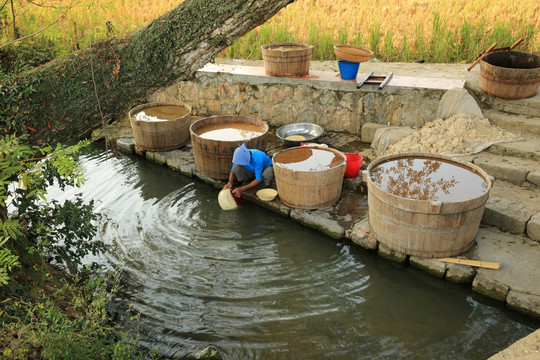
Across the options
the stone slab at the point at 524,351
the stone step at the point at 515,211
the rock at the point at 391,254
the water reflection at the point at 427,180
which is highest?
the water reflection at the point at 427,180


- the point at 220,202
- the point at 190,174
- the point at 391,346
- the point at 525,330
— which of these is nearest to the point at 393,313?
the point at 391,346

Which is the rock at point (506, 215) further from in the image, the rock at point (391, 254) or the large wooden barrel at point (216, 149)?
the large wooden barrel at point (216, 149)

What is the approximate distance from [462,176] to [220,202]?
3.17 m

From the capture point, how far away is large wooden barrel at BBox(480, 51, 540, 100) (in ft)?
21.1

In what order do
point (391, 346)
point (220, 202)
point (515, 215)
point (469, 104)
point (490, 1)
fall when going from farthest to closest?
point (490, 1) < point (469, 104) < point (220, 202) < point (515, 215) < point (391, 346)

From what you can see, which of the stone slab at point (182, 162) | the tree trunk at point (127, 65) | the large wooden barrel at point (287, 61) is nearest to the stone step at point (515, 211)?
the tree trunk at point (127, 65)

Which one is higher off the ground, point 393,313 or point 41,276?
point 41,276

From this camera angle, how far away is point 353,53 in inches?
289

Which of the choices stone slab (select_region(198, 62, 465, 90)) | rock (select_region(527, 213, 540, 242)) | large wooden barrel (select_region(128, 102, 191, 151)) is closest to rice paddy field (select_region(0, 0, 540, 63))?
stone slab (select_region(198, 62, 465, 90))

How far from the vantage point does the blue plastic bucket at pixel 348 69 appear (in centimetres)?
764

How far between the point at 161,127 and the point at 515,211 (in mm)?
5566

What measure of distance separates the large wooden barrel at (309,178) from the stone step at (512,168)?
1868 mm

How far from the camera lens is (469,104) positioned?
680 centimetres

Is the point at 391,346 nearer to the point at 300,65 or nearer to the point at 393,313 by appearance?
the point at 393,313
